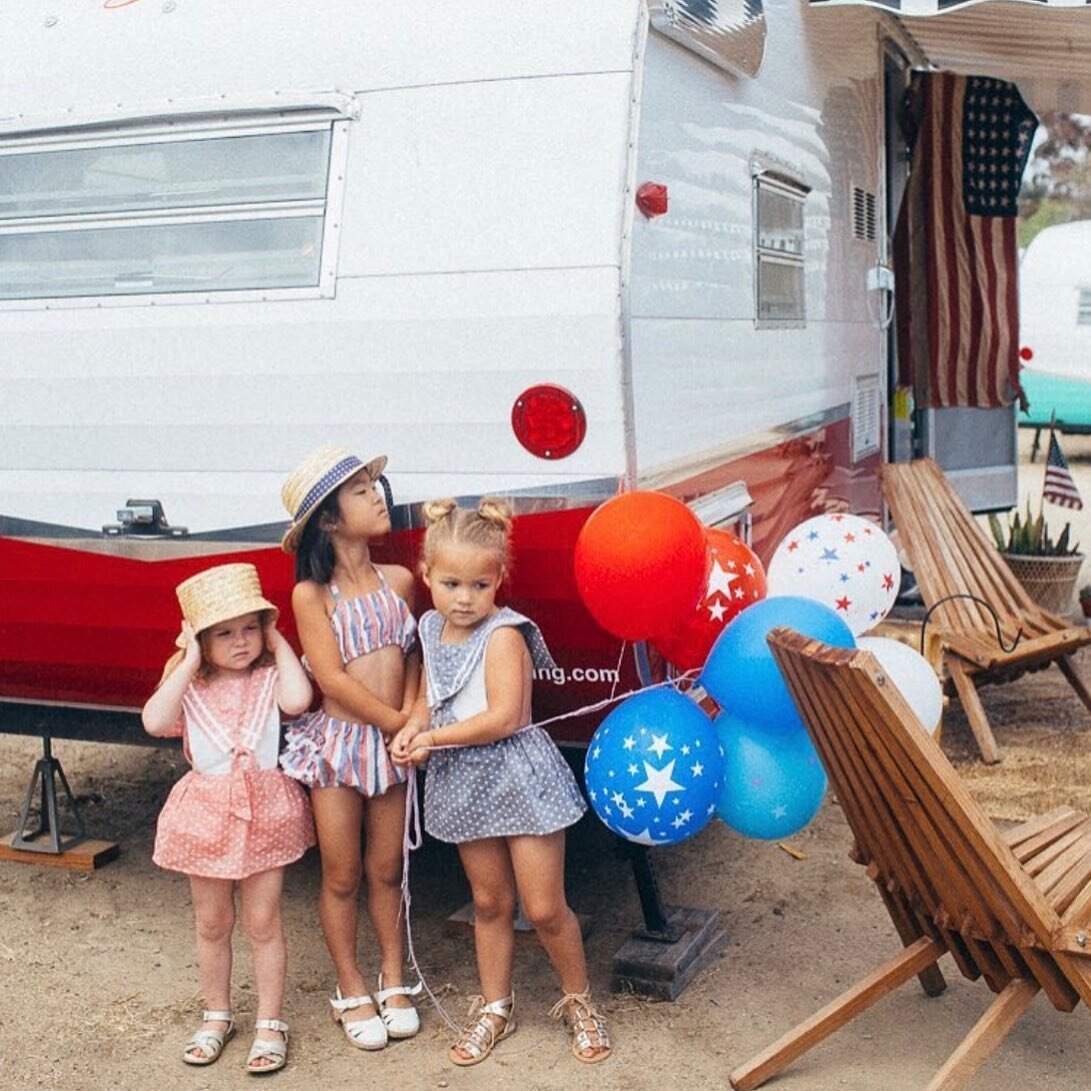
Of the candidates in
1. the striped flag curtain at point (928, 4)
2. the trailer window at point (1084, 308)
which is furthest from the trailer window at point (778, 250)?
the trailer window at point (1084, 308)

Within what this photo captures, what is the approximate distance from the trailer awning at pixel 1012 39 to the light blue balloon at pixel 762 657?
7.21 ft

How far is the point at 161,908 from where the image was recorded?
4.45 meters

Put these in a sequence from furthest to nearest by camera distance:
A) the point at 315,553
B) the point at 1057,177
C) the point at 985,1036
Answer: the point at 1057,177 → the point at 315,553 → the point at 985,1036

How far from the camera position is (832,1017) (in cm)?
330

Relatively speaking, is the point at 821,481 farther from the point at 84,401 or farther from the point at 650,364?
the point at 84,401

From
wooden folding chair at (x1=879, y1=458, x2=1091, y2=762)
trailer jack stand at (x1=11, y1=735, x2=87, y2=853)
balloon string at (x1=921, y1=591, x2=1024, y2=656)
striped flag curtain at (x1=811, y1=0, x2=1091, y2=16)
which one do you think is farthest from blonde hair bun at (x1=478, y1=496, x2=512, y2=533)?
wooden folding chair at (x1=879, y1=458, x2=1091, y2=762)

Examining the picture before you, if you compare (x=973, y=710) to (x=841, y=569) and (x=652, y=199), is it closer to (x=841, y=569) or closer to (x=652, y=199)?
(x=841, y=569)

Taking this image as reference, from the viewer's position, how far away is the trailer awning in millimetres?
4770

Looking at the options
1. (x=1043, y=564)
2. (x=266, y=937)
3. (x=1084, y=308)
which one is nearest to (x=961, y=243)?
(x=1043, y=564)

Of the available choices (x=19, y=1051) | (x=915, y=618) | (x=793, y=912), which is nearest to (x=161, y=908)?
(x=19, y=1051)

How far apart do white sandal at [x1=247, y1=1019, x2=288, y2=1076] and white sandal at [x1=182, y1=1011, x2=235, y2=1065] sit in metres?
0.08

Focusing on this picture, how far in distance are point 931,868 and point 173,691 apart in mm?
1709

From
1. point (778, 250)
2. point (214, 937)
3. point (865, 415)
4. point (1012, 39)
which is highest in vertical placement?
point (1012, 39)

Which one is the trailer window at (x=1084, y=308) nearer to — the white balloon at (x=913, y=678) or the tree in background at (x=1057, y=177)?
the white balloon at (x=913, y=678)
